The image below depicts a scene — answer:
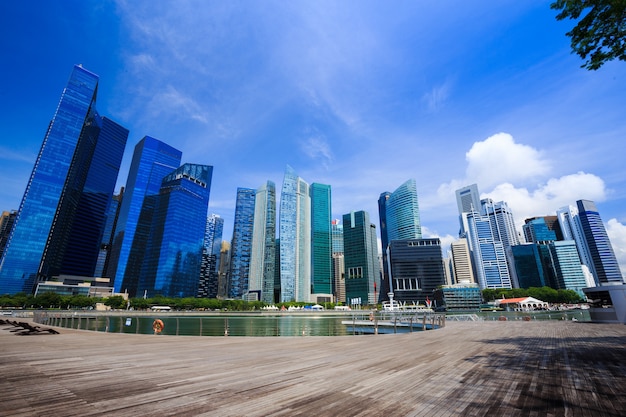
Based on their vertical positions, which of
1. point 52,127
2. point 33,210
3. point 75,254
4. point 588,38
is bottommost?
point 588,38

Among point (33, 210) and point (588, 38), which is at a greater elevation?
point (33, 210)

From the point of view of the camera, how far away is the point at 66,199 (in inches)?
6535

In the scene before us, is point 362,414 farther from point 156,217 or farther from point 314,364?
point 156,217

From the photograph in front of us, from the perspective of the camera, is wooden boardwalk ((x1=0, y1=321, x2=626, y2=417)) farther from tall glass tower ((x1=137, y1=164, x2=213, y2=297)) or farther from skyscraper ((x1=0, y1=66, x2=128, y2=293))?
skyscraper ((x1=0, y1=66, x2=128, y2=293))

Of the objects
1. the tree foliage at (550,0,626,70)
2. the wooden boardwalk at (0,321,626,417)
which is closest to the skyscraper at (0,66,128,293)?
the wooden boardwalk at (0,321,626,417)

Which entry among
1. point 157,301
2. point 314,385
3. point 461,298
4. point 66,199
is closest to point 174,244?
point 157,301

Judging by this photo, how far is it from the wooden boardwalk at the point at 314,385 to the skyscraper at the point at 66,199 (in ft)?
652

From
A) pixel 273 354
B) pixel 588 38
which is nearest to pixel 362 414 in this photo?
pixel 273 354

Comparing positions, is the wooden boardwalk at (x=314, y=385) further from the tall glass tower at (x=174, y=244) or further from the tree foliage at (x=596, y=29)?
the tall glass tower at (x=174, y=244)

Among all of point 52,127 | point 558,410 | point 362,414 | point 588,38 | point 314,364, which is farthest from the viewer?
point 52,127

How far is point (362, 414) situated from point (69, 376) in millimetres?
7011

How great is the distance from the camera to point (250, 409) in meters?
4.23

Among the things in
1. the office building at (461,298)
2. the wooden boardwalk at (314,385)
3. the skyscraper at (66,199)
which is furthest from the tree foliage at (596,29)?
the skyscraper at (66,199)

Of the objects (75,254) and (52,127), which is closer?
(52,127)
